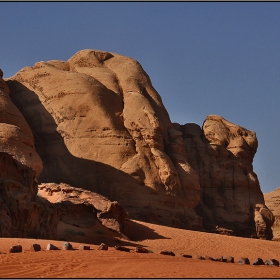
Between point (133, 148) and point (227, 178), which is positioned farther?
point (227, 178)

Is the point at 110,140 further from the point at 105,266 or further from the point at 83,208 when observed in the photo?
the point at 105,266

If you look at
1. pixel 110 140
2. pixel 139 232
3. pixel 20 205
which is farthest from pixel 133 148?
pixel 20 205

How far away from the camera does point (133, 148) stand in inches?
1476

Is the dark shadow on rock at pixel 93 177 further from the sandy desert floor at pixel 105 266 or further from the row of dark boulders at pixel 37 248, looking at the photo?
the row of dark boulders at pixel 37 248

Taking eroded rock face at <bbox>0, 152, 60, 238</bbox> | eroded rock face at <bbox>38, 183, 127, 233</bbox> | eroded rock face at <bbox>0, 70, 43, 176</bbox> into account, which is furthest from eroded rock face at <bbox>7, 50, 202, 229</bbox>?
eroded rock face at <bbox>0, 152, 60, 238</bbox>

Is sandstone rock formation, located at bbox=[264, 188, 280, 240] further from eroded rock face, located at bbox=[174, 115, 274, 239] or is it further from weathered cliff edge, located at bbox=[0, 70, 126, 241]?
weathered cliff edge, located at bbox=[0, 70, 126, 241]

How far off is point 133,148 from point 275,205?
72.7 feet

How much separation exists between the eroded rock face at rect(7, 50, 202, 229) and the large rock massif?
0.05m

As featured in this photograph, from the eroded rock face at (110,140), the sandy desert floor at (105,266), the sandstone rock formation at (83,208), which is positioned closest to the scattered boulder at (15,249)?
the sandy desert floor at (105,266)

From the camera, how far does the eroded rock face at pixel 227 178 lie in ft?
136

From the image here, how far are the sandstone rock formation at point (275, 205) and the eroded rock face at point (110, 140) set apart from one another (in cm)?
1605

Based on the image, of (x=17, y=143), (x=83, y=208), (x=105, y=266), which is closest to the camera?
(x=105, y=266)

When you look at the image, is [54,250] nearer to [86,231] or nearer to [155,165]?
[86,231]

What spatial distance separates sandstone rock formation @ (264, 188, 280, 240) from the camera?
174 feet
